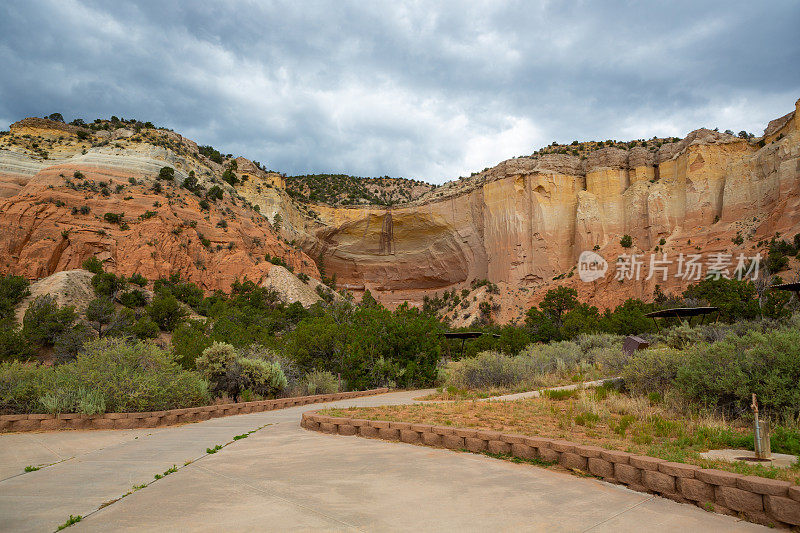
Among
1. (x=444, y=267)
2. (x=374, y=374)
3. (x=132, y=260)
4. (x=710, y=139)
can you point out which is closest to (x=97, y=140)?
(x=132, y=260)

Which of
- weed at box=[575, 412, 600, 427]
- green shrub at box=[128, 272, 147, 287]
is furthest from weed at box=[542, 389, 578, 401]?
green shrub at box=[128, 272, 147, 287]

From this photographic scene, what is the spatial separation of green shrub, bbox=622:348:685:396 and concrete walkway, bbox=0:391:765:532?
245 inches

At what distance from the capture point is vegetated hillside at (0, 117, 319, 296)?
129 feet

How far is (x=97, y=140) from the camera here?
52.9m

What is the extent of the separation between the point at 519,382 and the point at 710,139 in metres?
45.4

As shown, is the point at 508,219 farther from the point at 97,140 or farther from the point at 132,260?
the point at 97,140

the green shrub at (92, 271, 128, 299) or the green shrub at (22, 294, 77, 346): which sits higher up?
the green shrub at (92, 271, 128, 299)

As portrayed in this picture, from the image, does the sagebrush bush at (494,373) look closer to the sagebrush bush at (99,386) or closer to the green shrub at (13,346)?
the sagebrush bush at (99,386)

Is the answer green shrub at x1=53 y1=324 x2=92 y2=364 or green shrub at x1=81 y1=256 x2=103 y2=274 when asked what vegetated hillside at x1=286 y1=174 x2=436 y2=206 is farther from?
green shrub at x1=53 y1=324 x2=92 y2=364

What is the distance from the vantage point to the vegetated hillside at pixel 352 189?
7119 centimetres

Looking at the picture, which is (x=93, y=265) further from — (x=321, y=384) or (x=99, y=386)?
(x=99, y=386)
